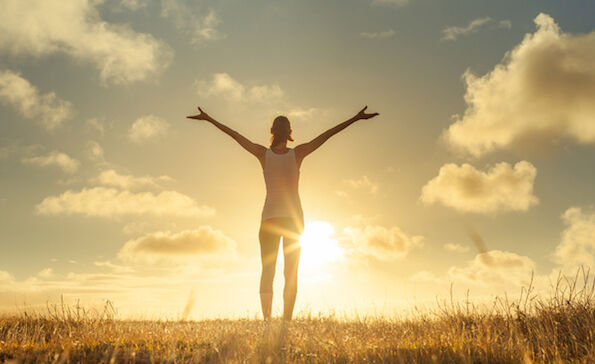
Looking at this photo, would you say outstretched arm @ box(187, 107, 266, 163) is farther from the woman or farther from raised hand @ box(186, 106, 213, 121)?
the woman

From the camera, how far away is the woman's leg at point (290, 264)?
855cm

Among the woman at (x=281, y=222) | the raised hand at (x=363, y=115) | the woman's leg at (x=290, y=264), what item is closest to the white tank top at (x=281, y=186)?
the woman at (x=281, y=222)

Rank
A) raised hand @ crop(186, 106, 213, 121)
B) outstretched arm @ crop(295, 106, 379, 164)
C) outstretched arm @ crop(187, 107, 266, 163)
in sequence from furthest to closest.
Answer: raised hand @ crop(186, 106, 213, 121) < outstretched arm @ crop(187, 107, 266, 163) < outstretched arm @ crop(295, 106, 379, 164)

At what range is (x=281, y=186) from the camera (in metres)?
8.64

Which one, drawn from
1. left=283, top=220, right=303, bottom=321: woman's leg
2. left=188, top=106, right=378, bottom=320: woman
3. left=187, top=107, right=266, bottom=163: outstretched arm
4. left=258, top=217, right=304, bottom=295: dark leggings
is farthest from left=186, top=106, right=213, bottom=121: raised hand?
left=283, top=220, right=303, bottom=321: woman's leg

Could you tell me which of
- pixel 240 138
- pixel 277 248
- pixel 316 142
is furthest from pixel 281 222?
pixel 240 138

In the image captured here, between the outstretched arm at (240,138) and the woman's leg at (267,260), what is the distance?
4.66ft

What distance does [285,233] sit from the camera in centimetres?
855

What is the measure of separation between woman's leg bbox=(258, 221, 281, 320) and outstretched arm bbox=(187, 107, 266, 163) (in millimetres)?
1422

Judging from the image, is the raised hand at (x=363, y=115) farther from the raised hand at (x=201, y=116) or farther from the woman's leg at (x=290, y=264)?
the raised hand at (x=201, y=116)

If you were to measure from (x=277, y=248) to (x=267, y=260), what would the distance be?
0.96ft

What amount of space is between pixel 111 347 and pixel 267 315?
10.2 ft

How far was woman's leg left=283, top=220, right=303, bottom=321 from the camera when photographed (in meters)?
8.55

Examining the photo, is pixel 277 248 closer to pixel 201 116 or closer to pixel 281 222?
pixel 281 222
